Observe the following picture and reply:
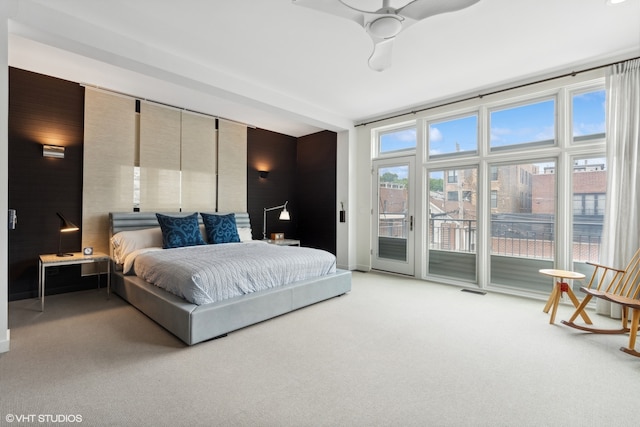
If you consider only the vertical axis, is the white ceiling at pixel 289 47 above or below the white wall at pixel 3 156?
above

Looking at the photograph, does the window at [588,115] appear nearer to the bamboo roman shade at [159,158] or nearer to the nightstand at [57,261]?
the bamboo roman shade at [159,158]

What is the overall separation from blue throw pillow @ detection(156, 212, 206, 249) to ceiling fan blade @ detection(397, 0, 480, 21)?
3641 millimetres

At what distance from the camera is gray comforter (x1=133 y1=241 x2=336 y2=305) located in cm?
271

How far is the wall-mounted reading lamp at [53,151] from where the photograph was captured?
3721mm

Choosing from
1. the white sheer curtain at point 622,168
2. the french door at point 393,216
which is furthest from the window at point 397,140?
the white sheer curtain at point 622,168

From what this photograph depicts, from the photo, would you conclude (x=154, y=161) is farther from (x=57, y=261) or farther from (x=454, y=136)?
(x=454, y=136)

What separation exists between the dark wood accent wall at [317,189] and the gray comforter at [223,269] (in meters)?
2.17

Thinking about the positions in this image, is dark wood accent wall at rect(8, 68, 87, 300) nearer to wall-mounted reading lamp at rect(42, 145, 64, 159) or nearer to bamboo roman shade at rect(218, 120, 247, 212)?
wall-mounted reading lamp at rect(42, 145, 64, 159)

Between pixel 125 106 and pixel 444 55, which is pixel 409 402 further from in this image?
pixel 125 106

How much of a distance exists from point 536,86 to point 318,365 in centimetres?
430

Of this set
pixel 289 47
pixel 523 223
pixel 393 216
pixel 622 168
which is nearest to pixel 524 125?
pixel 622 168

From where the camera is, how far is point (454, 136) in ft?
15.6

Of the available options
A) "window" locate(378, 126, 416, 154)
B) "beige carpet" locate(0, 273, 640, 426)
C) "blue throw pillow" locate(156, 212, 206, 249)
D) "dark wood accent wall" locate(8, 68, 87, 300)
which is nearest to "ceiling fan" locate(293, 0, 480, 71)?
"beige carpet" locate(0, 273, 640, 426)

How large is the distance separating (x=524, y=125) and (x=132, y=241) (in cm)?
554
